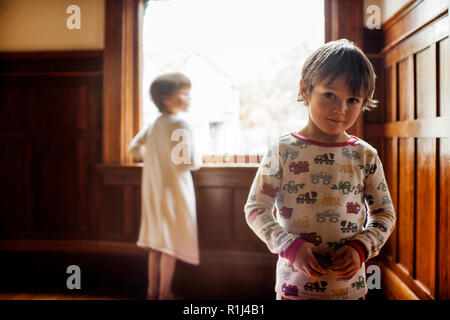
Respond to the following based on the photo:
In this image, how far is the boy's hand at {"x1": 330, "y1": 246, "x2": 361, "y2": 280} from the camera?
21.5 inches

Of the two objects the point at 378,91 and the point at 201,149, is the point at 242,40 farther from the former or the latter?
the point at 378,91

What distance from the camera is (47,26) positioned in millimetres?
1578

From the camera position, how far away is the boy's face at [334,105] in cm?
57

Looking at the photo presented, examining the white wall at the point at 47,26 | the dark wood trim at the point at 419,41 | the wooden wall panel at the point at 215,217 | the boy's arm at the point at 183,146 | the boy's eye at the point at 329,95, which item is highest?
the white wall at the point at 47,26

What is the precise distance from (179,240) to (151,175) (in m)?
0.29

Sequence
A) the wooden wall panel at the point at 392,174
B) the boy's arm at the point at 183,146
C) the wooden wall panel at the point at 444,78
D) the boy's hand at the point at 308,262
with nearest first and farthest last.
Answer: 1. the boy's hand at the point at 308,262
2. the wooden wall panel at the point at 444,78
3. the wooden wall panel at the point at 392,174
4. the boy's arm at the point at 183,146

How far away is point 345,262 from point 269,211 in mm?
151

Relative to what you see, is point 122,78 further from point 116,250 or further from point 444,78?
point 444,78

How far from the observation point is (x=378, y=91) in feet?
3.98

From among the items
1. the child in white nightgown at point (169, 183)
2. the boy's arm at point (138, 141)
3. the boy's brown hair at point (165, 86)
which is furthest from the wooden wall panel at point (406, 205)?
the boy's arm at point (138, 141)

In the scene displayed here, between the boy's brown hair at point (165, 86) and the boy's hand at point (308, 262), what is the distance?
986mm

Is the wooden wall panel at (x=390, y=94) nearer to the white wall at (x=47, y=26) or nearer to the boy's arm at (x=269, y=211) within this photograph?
the boy's arm at (x=269, y=211)

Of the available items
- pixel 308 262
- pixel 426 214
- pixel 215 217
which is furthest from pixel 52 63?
pixel 426 214

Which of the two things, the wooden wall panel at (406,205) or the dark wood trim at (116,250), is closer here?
the wooden wall panel at (406,205)
